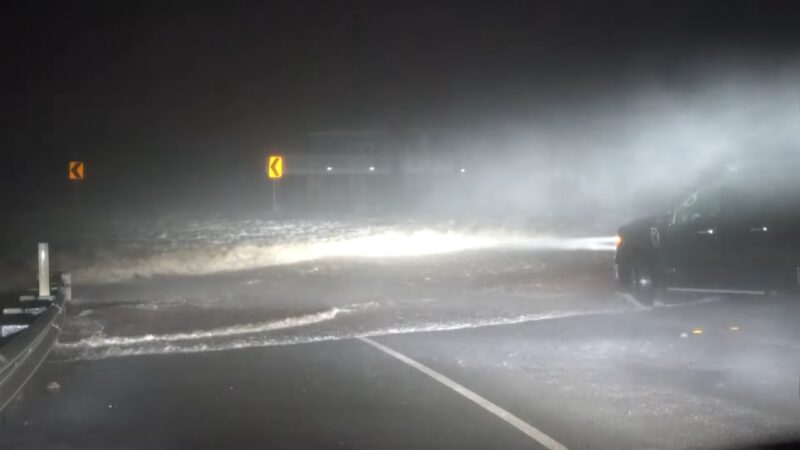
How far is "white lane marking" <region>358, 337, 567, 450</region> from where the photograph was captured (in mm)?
7133

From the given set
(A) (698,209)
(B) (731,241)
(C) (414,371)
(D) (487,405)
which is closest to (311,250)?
(A) (698,209)

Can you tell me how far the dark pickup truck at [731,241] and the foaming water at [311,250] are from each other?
10.5 meters

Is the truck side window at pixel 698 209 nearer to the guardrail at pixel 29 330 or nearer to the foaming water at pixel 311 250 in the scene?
the guardrail at pixel 29 330

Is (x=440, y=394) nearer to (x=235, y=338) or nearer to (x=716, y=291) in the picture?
(x=235, y=338)

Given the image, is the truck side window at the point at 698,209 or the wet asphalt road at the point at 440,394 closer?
the wet asphalt road at the point at 440,394

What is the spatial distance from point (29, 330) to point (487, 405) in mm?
4648

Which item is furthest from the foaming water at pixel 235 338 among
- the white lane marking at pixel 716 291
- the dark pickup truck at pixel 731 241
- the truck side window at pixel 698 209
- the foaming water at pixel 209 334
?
the truck side window at pixel 698 209

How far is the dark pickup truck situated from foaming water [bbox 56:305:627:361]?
109 cm

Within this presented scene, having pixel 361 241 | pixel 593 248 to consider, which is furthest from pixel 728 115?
pixel 361 241

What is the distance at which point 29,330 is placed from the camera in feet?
32.0

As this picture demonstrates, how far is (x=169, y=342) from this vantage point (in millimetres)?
12172

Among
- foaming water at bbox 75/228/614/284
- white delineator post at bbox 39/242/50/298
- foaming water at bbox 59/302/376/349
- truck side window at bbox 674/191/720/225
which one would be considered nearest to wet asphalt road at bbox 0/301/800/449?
foaming water at bbox 59/302/376/349

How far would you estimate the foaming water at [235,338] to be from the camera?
11508 millimetres

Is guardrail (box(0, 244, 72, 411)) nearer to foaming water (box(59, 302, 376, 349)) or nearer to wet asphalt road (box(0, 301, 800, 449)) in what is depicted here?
wet asphalt road (box(0, 301, 800, 449))
